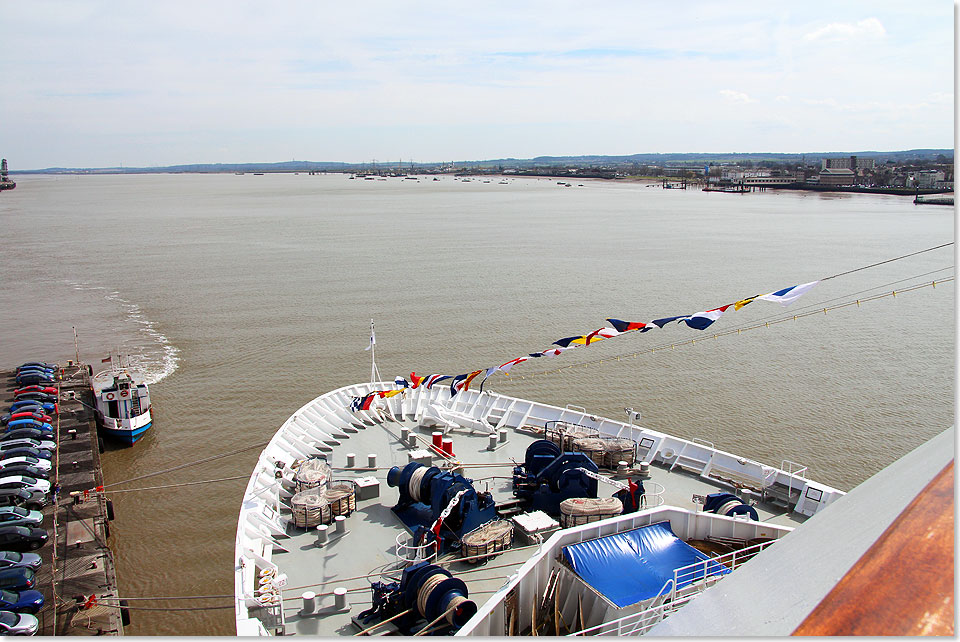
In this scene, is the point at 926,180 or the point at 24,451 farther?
the point at 926,180

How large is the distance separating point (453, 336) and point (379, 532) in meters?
17.2

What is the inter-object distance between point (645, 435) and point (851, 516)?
40.8 feet

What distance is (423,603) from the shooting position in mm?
7887

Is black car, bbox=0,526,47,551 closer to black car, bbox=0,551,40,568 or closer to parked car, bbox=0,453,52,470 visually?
black car, bbox=0,551,40,568

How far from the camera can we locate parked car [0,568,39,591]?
40.2ft

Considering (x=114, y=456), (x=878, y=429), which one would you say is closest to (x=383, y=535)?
(x=114, y=456)

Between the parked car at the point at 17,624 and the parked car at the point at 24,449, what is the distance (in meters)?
8.11

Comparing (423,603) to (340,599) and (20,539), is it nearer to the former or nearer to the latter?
(340,599)

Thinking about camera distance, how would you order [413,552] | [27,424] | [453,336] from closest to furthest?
1. [413,552]
2. [27,424]
3. [453,336]

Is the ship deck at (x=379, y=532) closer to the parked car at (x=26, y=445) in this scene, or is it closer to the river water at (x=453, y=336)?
the river water at (x=453, y=336)

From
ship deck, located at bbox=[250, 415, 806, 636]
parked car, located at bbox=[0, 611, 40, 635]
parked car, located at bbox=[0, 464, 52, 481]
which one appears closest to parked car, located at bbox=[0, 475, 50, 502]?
parked car, located at bbox=[0, 464, 52, 481]

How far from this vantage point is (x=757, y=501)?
11789 mm

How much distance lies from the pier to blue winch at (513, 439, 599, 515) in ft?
25.1

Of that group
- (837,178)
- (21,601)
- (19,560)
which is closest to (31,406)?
(19,560)
